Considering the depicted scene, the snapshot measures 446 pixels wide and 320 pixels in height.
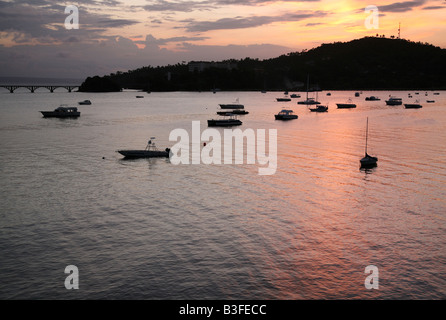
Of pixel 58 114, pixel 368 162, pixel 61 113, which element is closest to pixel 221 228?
pixel 368 162

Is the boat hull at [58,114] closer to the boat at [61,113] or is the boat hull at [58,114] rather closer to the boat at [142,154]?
the boat at [61,113]

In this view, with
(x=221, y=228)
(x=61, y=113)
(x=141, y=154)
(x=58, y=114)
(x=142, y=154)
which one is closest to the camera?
(x=221, y=228)

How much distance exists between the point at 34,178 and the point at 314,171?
1704 inches

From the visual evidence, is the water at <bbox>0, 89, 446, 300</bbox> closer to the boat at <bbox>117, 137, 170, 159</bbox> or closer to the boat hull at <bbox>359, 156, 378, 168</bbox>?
the boat at <bbox>117, 137, 170, 159</bbox>

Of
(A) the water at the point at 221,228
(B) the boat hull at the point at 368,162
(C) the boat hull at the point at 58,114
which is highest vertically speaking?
(C) the boat hull at the point at 58,114

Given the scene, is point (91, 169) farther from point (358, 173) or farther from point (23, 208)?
point (358, 173)

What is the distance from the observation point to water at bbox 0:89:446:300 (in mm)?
28395

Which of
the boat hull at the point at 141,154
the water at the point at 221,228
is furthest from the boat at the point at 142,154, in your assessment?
the water at the point at 221,228

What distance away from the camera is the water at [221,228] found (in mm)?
28395

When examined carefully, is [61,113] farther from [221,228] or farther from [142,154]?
[221,228]

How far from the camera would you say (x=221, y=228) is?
39.0 m

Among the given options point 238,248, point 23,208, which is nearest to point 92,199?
point 23,208
